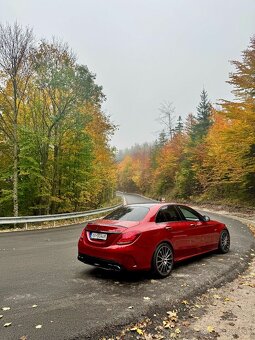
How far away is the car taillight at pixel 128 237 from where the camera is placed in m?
5.75

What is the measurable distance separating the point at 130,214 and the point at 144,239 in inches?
35.9

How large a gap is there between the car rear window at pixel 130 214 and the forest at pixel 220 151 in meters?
16.1

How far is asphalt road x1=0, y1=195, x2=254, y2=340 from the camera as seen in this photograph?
3979 millimetres

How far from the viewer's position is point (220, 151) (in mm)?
25719

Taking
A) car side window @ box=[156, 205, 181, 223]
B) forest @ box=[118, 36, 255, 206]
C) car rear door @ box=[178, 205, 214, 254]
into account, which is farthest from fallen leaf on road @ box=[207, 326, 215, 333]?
forest @ box=[118, 36, 255, 206]

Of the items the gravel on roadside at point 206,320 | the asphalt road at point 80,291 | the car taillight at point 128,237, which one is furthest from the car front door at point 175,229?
the gravel on roadside at point 206,320

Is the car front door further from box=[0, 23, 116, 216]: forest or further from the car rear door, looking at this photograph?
box=[0, 23, 116, 216]: forest

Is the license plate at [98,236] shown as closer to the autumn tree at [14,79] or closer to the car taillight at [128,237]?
the car taillight at [128,237]

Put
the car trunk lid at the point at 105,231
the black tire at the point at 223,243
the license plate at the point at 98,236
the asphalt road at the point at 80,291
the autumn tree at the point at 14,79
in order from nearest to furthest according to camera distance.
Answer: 1. the asphalt road at the point at 80,291
2. the car trunk lid at the point at 105,231
3. the license plate at the point at 98,236
4. the black tire at the point at 223,243
5. the autumn tree at the point at 14,79

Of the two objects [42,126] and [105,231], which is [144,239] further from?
[42,126]

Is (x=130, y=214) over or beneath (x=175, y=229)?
over

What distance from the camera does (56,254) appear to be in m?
8.40

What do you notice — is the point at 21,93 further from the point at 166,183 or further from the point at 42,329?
the point at 166,183

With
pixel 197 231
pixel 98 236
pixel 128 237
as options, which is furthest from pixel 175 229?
pixel 98 236
